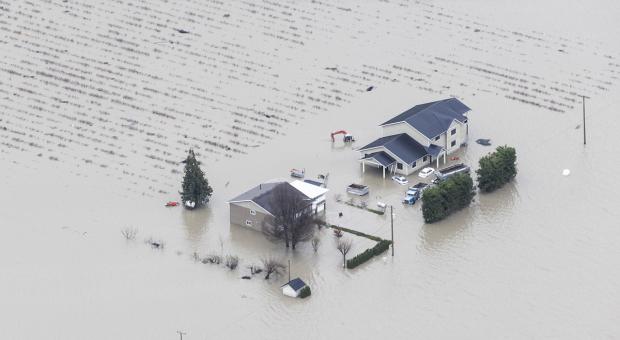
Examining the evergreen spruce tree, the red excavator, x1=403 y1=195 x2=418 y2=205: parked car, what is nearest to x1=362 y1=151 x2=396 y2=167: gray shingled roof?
x1=403 y1=195 x2=418 y2=205: parked car

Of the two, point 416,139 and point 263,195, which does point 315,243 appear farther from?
point 416,139

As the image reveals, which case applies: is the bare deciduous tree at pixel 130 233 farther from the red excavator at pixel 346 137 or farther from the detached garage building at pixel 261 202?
the red excavator at pixel 346 137

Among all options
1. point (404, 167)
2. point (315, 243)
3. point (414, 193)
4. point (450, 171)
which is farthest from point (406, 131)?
point (315, 243)

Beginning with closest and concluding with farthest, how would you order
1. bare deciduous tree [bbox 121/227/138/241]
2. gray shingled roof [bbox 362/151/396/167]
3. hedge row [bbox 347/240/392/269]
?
1. hedge row [bbox 347/240/392/269]
2. bare deciduous tree [bbox 121/227/138/241]
3. gray shingled roof [bbox 362/151/396/167]

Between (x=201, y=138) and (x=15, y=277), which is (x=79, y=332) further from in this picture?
(x=201, y=138)

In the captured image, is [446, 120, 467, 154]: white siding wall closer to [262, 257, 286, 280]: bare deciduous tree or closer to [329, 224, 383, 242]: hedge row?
[329, 224, 383, 242]: hedge row

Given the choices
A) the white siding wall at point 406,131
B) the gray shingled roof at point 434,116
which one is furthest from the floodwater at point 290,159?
the white siding wall at point 406,131
